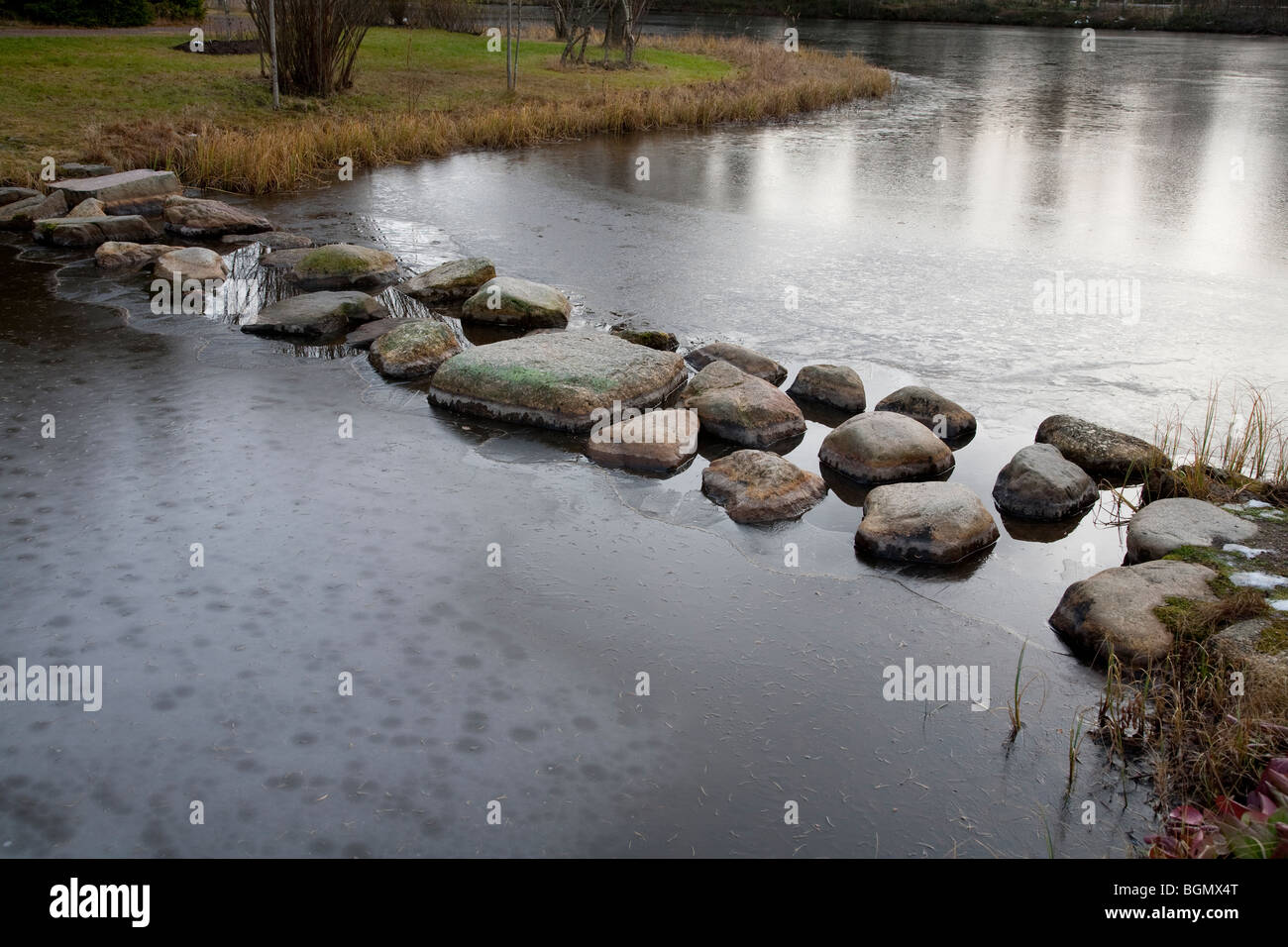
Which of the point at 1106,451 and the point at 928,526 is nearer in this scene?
the point at 928,526

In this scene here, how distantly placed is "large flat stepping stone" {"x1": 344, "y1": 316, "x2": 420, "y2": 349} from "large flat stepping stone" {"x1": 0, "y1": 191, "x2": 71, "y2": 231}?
179 inches

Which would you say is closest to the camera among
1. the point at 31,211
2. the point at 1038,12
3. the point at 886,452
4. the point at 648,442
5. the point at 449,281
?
the point at 886,452

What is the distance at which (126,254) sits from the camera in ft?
31.1

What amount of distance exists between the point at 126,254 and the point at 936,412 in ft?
23.4

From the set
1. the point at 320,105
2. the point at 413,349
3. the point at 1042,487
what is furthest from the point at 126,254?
the point at 1042,487

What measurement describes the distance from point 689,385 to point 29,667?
3.98 m

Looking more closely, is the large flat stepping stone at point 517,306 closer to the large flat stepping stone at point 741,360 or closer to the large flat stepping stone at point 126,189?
the large flat stepping stone at point 741,360

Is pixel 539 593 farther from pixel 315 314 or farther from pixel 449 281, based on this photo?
pixel 449 281

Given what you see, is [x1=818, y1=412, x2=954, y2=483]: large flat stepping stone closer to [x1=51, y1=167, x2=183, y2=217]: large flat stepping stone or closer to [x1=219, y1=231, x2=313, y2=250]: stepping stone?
[x1=219, y1=231, x2=313, y2=250]: stepping stone

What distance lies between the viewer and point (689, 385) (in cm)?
681
